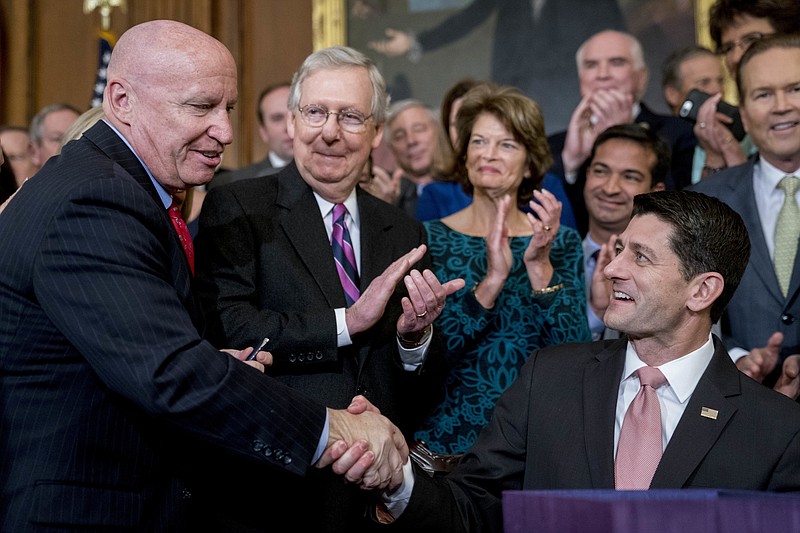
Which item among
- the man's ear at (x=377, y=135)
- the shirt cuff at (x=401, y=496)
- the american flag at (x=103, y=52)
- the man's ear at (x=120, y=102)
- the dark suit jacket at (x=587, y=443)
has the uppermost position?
the american flag at (x=103, y=52)

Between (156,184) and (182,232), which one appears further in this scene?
(182,232)

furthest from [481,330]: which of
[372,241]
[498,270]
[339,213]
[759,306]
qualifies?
[759,306]

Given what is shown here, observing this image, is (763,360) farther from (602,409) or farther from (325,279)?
(325,279)

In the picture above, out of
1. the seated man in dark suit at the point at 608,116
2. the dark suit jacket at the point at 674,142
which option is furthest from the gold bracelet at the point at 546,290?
the dark suit jacket at the point at 674,142

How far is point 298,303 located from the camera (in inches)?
110

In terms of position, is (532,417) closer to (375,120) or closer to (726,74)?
(375,120)

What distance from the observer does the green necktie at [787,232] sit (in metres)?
3.50

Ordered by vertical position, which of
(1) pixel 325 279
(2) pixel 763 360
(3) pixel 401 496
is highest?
(1) pixel 325 279

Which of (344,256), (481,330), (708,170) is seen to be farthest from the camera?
(708,170)

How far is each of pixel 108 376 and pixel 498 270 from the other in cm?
153

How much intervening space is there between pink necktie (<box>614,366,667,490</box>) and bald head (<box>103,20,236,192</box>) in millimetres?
1257

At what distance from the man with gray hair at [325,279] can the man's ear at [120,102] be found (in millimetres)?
556

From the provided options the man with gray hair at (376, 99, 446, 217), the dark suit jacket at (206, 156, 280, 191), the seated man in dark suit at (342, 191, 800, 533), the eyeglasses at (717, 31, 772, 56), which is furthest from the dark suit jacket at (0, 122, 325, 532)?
the man with gray hair at (376, 99, 446, 217)

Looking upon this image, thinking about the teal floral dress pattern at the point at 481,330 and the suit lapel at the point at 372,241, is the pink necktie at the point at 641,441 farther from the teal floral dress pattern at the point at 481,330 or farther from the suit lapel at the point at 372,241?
the suit lapel at the point at 372,241
